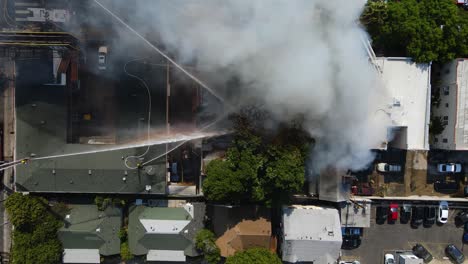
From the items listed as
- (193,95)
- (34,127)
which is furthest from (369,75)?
(34,127)

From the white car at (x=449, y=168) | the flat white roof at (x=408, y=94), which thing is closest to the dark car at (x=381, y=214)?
the white car at (x=449, y=168)

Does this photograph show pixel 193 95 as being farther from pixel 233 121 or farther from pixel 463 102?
pixel 463 102

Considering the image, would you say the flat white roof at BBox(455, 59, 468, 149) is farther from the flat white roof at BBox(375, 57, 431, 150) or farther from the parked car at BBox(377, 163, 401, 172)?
the parked car at BBox(377, 163, 401, 172)

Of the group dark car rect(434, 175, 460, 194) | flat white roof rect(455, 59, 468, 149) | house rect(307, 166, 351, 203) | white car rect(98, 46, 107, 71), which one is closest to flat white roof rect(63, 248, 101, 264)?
white car rect(98, 46, 107, 71)

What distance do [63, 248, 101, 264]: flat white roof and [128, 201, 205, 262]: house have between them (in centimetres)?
241

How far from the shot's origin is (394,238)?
83.9ft

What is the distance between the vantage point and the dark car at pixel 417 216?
82.6ft

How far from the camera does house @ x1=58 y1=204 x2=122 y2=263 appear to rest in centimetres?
2362

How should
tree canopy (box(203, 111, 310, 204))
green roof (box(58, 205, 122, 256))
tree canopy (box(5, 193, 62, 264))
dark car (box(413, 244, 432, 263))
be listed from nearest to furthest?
tree canopy (box(203, 111, 310, 204))
tree canopy (box(5, 193, 62, 264))
green roof (box(58, 205, 122, 256))
dark car (box(413, 244, 432, 263))

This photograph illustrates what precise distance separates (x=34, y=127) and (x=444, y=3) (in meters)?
25.8

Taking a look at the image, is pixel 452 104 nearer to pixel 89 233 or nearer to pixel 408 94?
pixel 408 94

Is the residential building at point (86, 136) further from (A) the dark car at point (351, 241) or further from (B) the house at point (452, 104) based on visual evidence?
(B) the house at point (452, 104)

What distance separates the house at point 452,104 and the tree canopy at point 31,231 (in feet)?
83.3

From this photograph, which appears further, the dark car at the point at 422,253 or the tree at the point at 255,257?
the dark car at the point at 422,253
